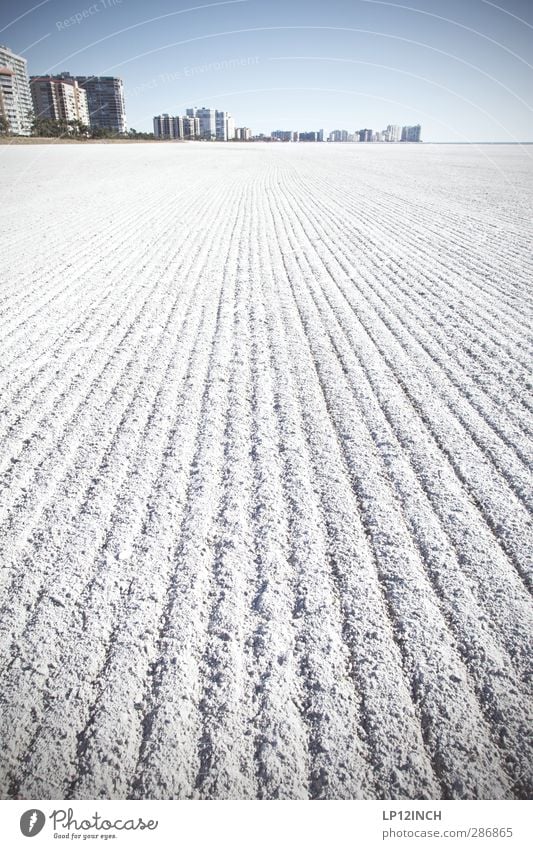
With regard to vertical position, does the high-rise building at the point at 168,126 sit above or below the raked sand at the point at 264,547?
above

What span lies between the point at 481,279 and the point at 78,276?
18.0ft

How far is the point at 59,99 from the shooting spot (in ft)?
331

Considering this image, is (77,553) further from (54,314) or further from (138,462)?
(54,314)

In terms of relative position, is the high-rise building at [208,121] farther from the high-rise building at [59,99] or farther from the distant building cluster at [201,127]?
the high-rise building at [59,99]

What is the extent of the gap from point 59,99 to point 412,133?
376ft

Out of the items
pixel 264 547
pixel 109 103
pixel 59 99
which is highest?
pixel 59 99

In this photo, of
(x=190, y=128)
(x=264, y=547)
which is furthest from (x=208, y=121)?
(x=264, y=547)

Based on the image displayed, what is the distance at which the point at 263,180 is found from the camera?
19.9m

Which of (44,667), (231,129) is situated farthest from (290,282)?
(231,129)

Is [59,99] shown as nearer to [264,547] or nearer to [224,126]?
[224,126]

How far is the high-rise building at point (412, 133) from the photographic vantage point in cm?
15550

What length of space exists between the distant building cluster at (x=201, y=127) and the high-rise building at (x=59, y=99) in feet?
56.4

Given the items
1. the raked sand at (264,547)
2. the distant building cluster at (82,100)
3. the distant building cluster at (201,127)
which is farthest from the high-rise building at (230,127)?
the raked sand at (264,547)
